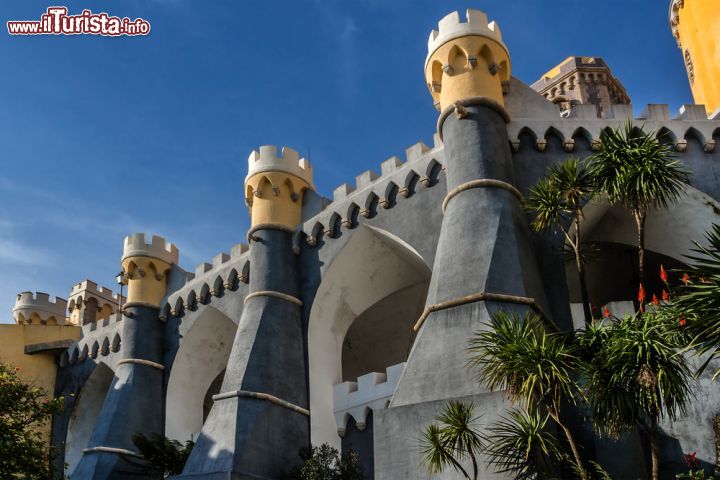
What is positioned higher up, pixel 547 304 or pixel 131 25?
pixel 131 25

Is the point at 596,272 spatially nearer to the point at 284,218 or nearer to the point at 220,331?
the point at 284,218

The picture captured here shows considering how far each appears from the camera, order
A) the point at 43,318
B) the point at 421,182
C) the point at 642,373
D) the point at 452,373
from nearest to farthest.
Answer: the point at 642,373 < the point at 452,373 < the point at 421,182 < the point at 43,318

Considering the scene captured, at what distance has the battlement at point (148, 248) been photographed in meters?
29.4

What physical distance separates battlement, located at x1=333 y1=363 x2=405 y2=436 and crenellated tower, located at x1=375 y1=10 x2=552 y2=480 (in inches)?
131

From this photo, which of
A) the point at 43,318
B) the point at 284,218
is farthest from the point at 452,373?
the point at 43,318

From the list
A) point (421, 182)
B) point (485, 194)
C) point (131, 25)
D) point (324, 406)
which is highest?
point (131, 25)

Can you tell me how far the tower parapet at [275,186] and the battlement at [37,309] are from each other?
19873mm

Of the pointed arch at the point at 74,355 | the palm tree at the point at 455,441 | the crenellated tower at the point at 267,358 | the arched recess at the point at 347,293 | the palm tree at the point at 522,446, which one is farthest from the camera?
the pointed arch at the point at 74,355

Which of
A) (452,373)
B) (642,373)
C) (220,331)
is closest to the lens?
(642,373)

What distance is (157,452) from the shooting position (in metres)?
22.7

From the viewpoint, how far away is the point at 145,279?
29.2m

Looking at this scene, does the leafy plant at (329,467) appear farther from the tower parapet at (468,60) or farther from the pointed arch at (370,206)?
the tower parapet at (468,60)

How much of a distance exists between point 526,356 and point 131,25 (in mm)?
15296

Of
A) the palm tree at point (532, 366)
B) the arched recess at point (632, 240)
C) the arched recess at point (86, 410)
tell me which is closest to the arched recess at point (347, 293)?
the arched recess at point (632, 240)
